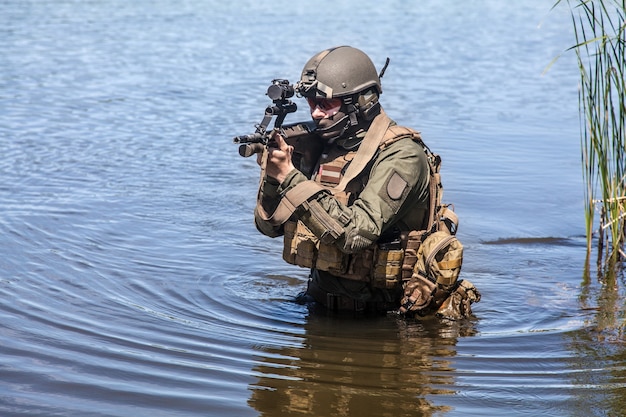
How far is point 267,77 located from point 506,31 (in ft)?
27.0

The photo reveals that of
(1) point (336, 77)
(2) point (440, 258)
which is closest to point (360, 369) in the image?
(2) point (440, 258)

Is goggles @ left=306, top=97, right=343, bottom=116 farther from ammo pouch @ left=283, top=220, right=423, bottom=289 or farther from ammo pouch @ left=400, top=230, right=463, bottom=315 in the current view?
ammo pouch @ left=400, top=230, right=463, bottom=315

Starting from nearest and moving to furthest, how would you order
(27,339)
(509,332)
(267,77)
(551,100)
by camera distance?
(27,339) → (509,332) → (551,100) → (267,77)

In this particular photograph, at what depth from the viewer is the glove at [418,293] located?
18.5 ft

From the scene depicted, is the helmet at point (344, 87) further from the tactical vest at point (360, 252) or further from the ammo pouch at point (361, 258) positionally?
the ammo pouch at point (361, 258)

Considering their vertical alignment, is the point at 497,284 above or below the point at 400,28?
below

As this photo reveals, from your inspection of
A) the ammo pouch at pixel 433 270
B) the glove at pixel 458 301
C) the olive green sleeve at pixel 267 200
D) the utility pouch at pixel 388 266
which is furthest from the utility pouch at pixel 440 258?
the olive green sleeve at pixel 267 200

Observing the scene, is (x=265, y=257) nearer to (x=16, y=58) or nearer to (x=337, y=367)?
(x=337, y=367)

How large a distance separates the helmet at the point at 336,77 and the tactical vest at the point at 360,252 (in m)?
0.32

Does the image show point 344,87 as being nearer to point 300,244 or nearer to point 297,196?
point 297,196

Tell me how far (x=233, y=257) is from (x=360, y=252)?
2.42 metres

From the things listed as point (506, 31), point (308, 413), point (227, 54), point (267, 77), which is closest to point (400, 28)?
point (506, 31)

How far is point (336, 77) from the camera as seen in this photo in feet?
17.9

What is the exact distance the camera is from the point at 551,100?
14898mm
